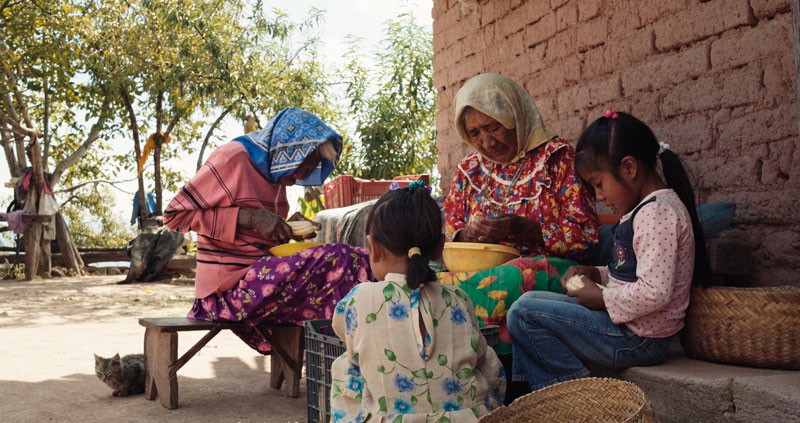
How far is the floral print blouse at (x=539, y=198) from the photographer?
11.1ft

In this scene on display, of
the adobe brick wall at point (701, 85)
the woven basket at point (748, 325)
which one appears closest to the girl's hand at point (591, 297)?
the woven basket at point (748, 325)

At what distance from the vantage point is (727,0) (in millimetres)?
3477

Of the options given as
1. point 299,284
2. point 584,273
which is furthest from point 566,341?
point 299,284

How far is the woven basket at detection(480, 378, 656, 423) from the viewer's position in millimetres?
2053

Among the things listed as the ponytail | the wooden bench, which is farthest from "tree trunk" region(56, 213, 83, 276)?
the ponytail

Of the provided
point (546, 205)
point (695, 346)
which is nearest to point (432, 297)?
point (695, 346)

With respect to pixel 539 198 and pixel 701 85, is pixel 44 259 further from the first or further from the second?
pixel 701 85

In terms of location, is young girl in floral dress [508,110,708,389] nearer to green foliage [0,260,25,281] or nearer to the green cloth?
the green cloth

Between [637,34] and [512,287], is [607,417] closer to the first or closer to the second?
[512,287]

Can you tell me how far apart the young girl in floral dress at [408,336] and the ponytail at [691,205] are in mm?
867

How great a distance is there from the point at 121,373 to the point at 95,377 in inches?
29.6

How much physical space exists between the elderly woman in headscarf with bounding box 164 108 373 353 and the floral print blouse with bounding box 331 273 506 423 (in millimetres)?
1633

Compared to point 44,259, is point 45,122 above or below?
A: above

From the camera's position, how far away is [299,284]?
3.93m
